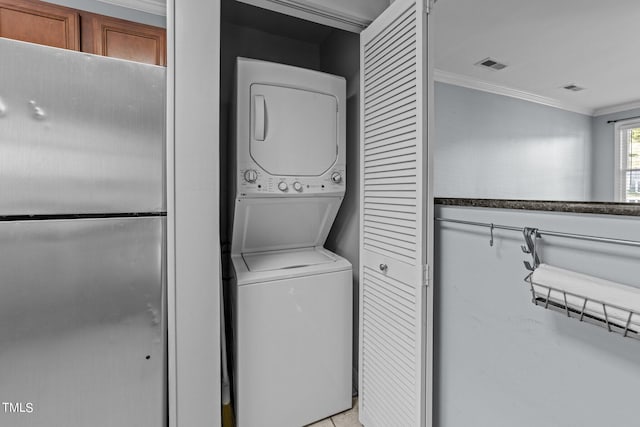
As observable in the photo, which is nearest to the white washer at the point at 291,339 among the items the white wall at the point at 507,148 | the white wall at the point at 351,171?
the white wall at the point at 351,171

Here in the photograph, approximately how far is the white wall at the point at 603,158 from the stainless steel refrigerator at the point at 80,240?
5.16ft

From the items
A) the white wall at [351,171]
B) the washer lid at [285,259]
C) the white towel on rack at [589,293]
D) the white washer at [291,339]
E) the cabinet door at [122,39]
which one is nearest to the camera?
the white towel on rack at [589,293]

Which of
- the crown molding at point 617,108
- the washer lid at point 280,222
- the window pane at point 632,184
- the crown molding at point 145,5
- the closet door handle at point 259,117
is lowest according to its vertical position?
the washer lid at point 280,222

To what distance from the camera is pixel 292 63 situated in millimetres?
2484

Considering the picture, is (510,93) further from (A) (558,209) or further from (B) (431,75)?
(A) (558,209)

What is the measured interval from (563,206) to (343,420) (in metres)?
1.68

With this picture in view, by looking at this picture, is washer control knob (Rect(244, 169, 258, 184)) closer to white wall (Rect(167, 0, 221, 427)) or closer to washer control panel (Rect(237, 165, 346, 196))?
washer control panel (Rect(237, 165, 346, 196))

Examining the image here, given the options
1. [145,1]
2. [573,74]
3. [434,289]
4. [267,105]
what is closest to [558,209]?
[573,74]

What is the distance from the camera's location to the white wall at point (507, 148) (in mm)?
969

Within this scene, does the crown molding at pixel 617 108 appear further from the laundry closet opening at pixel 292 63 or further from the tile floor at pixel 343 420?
the tile floor at pixel 343 420

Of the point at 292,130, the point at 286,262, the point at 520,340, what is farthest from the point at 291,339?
the point at 292,130

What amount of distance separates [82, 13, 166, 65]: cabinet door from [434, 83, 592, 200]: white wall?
1422 millimetres

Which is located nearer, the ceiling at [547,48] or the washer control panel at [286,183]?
the ceiling at [547,48]

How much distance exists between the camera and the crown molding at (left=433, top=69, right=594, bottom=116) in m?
0.95
